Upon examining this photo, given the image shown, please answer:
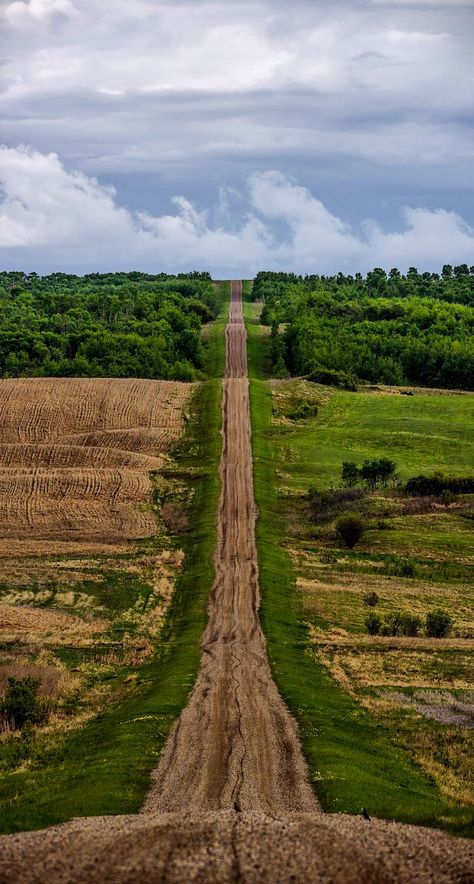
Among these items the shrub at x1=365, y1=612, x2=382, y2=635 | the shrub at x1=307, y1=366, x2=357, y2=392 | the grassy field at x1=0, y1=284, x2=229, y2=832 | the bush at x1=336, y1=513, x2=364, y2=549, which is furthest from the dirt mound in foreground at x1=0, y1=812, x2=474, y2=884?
the shrub at x1=307, y1=366, x2=357, y2=392

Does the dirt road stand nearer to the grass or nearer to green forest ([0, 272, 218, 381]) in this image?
the grass

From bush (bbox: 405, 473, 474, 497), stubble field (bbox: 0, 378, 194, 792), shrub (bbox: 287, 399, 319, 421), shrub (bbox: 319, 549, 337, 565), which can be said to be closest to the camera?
stubble field (bbox: 0, 378, 194, 792)

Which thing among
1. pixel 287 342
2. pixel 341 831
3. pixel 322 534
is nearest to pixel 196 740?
pixel 341 831

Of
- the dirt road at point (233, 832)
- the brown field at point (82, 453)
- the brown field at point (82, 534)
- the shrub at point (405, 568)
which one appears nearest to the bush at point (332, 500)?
the brown field at point (82, 534)

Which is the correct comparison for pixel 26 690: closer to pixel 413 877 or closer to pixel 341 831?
pixel 341 831

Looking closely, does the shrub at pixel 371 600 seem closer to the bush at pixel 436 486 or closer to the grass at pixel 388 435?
the bush at pixel 436 486

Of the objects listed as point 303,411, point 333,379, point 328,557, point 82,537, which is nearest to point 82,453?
point 82,537
